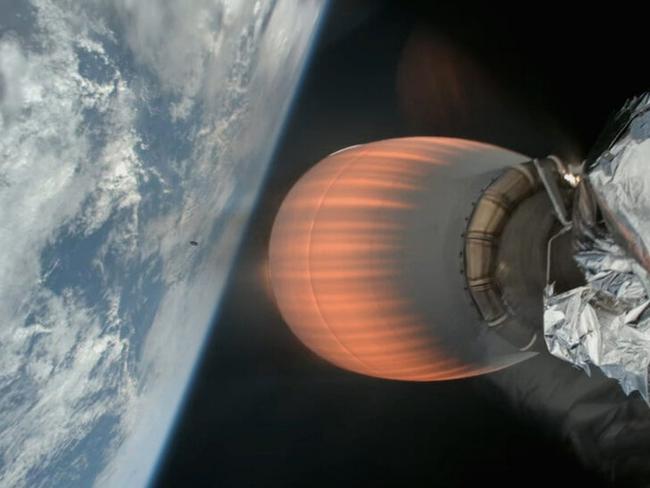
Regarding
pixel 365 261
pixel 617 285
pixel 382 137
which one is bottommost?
pixel 382 137

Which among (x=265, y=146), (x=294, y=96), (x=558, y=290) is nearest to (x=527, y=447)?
(x=558, y=290)

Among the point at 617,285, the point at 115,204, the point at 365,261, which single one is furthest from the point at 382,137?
the point at 617,285

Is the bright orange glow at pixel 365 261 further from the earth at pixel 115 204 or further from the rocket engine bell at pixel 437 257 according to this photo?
the earth at pixel 115 204

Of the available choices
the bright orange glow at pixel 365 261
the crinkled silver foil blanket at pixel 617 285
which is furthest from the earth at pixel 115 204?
the crinkled silver foil blanket at pixel 617 285

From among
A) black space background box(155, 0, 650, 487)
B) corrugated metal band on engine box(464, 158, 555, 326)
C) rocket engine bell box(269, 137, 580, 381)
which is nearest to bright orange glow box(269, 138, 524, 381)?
rocket engine bell box(269, 137, 580, 381)

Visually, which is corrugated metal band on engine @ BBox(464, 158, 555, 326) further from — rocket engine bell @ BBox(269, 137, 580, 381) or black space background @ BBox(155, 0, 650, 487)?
black space background @ BBox(155, 0, 650, 487)

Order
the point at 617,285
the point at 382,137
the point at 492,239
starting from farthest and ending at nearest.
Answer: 1. the point at 382,137
2. the point at 492,239
3. the point at 617,285

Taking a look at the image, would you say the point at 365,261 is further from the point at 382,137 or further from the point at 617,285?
the point at 382,137
